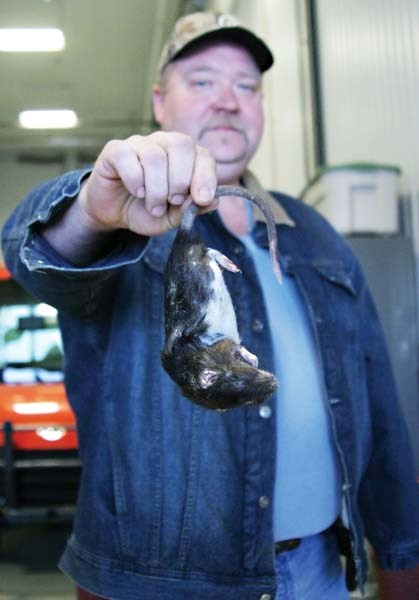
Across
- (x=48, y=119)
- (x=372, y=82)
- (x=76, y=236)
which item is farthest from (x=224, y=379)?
(x=48, y=119)

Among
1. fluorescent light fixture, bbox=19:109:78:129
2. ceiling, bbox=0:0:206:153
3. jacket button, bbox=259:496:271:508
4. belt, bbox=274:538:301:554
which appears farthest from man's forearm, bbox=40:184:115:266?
fluorescent light fixture, bbox=19:109:78:129

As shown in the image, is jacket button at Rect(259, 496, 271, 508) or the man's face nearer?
jacket button at Rect(259, 496, 271, 508)

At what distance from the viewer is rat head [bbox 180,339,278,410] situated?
0.74 metres

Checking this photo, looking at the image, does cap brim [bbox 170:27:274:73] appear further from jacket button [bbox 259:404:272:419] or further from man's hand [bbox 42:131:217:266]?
jacket button [bbox 259:404:272:419]

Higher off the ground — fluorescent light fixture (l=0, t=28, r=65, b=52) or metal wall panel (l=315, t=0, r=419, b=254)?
fluorescent light fixture (l=0, t=28, r=65, b=52)

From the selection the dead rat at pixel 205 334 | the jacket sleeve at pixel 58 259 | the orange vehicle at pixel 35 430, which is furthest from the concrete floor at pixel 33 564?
the dead rat at pixel 205 334

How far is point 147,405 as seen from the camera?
1.26 metres

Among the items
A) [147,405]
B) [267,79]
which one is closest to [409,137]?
[147,405]

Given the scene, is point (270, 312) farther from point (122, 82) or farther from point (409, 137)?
point (122, 82)

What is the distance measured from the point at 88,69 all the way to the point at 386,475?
9706 mm

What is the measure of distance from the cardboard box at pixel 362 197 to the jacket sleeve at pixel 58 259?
2.14 metres

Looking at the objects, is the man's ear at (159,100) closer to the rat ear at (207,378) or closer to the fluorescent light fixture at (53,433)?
the rat ear at (207,378)

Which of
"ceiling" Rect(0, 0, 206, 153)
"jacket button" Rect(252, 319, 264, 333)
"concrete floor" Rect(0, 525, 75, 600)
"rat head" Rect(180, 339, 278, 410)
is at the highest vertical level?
"ceiling" Rect(0, 0, 206, 153)

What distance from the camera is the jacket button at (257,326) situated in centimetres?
127
